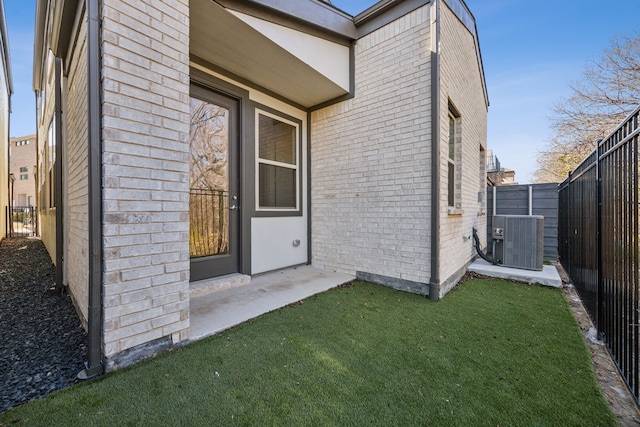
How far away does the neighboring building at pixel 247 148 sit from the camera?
1.80 m

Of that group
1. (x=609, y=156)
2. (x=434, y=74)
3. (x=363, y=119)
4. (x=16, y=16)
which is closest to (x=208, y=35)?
(x=363, y=119)

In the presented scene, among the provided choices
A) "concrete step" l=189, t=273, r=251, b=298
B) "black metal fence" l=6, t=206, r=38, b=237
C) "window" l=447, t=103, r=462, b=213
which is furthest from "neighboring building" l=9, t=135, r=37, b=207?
"window" l=447, t=103, r=462, b=213

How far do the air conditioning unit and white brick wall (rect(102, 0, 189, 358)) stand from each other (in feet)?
16.5

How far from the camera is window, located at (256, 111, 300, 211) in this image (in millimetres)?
4117

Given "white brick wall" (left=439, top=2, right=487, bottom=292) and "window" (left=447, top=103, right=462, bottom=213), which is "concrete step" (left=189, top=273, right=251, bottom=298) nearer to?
"white brick wall" (left=439, top=2, right=487, bottom=292)

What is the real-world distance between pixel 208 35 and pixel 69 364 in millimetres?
3225

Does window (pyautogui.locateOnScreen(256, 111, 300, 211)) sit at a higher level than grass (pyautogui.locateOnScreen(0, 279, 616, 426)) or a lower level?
higher

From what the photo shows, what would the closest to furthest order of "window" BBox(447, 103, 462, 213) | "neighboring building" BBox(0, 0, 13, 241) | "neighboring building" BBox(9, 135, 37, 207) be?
"window" BBox(447, 103, 462, 213) → "neighboring building" BBox(0, 0, 13, 241) → "neighboring building" BBox(9, 135, 37, 207)

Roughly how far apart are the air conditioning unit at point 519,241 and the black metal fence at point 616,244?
1.48 metres

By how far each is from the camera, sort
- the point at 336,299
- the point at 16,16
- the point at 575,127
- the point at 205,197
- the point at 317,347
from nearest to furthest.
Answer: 1. the point at 317,347
2. the point at 336,299
3. the point at 205,197
4. the point at 16,16
5. the point at 575,127

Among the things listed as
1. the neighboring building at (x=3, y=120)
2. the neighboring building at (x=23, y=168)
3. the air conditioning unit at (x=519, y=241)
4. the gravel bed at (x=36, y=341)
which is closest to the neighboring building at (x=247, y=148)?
the gravel bed at (x=36, y=341)

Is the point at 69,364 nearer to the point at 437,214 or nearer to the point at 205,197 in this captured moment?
the point at 205,197

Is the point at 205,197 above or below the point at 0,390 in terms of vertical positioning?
above

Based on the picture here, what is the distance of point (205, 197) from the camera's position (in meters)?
3.51
